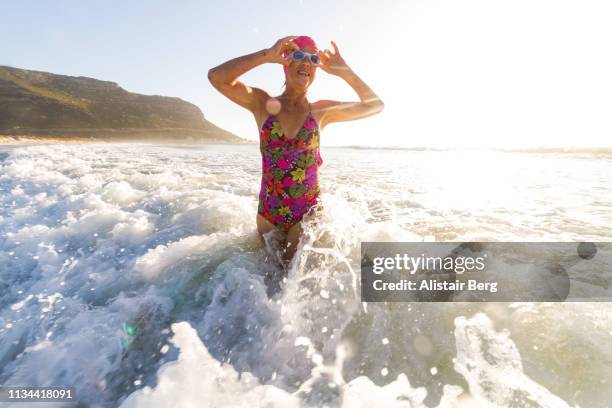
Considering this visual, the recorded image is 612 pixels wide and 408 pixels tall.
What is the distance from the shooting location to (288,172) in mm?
3596

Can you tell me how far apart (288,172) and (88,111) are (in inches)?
4622

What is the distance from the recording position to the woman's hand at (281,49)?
10.8 feet

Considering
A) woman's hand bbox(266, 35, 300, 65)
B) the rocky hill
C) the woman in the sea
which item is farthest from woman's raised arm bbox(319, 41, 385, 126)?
the rocky hill

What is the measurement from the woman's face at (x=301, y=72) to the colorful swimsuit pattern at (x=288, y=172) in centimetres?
34

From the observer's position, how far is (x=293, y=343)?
2.40 metres

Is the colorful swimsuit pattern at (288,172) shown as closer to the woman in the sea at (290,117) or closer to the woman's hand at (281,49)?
the woman in the sea at (290,117)

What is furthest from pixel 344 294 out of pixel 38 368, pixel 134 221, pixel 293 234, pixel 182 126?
pixel 182 126

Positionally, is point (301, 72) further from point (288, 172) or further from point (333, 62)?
point (288, 172)

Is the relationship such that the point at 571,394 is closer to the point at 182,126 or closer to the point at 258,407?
the point at 258,407

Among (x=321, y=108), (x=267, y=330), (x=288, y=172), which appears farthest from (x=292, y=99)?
(x=267, y=330)

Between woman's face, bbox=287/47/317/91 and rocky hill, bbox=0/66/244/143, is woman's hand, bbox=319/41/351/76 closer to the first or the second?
woman's face, bbox=287/47/317/91

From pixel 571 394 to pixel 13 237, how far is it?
638 centimetres

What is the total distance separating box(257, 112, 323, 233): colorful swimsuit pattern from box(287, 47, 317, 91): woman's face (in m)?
0.34

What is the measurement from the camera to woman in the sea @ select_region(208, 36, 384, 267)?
3.38 m
